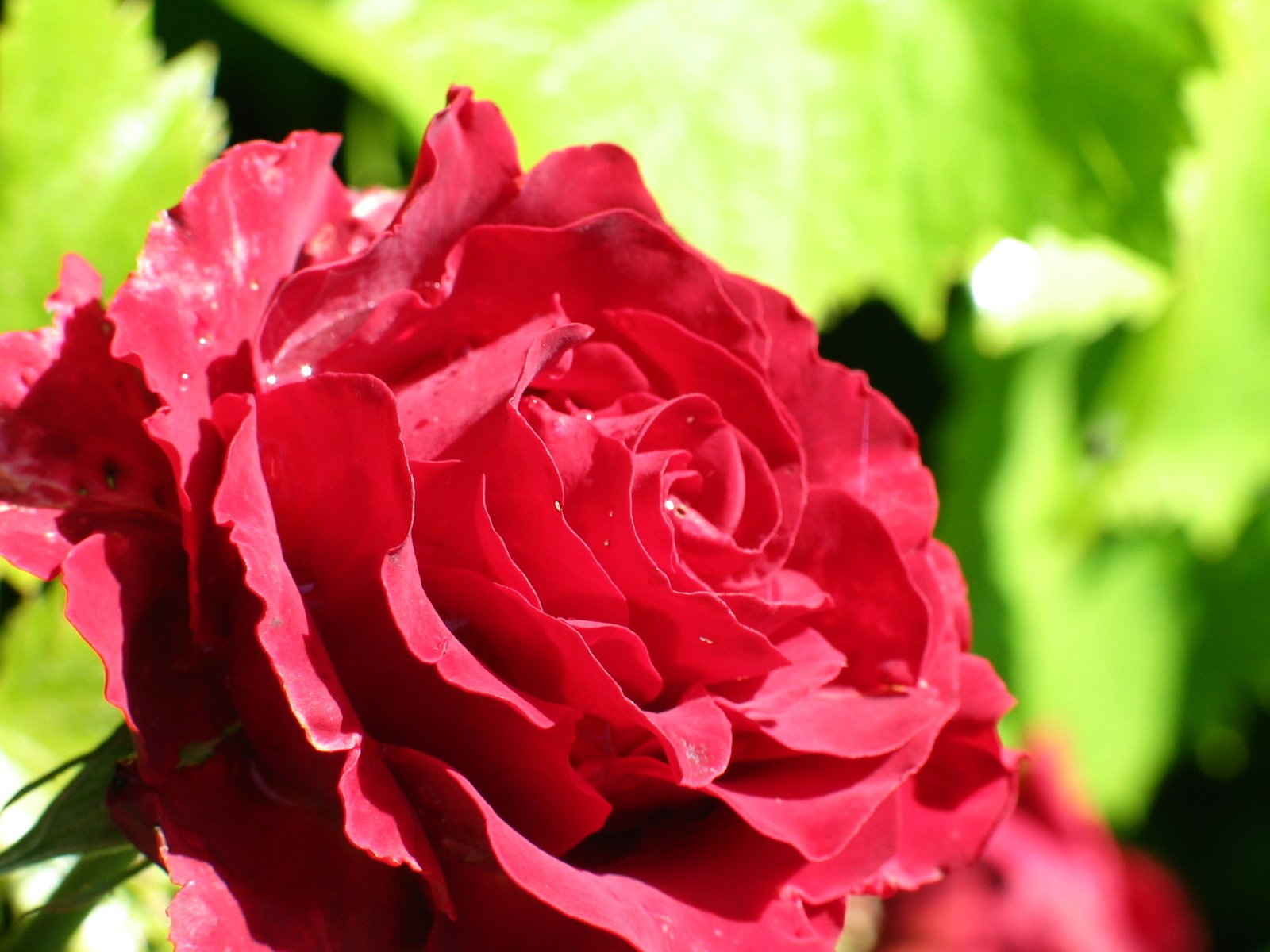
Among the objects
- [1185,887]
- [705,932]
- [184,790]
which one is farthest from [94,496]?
[1185,887]

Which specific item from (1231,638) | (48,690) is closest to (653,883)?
(48,690)

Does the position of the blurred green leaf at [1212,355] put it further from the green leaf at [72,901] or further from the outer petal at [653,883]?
the green leaf at [72,901]

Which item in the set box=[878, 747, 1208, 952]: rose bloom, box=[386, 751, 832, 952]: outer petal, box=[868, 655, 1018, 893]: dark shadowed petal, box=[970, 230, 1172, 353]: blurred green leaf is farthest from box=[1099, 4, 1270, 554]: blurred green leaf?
box=[386, 751, 832, 952]: outer petal

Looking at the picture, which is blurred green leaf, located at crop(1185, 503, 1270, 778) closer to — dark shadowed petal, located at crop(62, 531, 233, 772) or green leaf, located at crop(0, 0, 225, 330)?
green leaf, located at crop(0, 0, 225, 330)

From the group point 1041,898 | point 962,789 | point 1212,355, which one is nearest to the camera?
point 962,789

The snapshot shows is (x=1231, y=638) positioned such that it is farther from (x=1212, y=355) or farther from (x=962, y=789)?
(x=962, y=789)

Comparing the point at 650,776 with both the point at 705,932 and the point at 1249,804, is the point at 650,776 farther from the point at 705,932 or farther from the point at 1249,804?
the point at 1249,804
